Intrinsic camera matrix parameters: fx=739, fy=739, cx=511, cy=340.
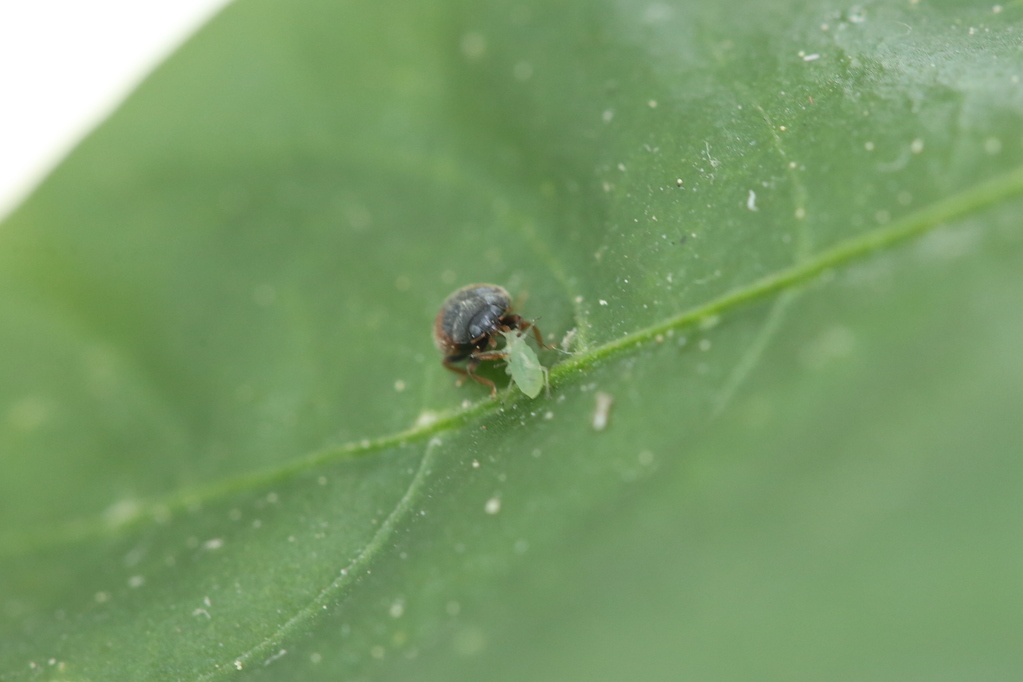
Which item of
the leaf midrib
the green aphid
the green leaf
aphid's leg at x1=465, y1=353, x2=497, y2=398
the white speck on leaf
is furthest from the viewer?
aphid's leg at x1=465, y1=353, x2=497, y2=398

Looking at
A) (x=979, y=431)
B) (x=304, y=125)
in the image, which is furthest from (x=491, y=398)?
(x=304, y=125)

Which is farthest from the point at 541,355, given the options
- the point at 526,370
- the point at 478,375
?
the point at 478,375

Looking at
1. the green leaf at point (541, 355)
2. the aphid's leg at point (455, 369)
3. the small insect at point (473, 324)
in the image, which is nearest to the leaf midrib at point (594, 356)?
the green leaf at point (541, 355)

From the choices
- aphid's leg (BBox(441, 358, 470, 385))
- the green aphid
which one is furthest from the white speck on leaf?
aphid's leg (BBox(441, 358, 470, 385))

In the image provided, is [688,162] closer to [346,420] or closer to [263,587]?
[346,420]

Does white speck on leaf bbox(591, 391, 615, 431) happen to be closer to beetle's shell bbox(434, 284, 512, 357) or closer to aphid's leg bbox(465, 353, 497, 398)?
aphid's leg bbox(465, 353, 497, 398)

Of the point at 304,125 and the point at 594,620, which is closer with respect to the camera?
the point at 594,620
